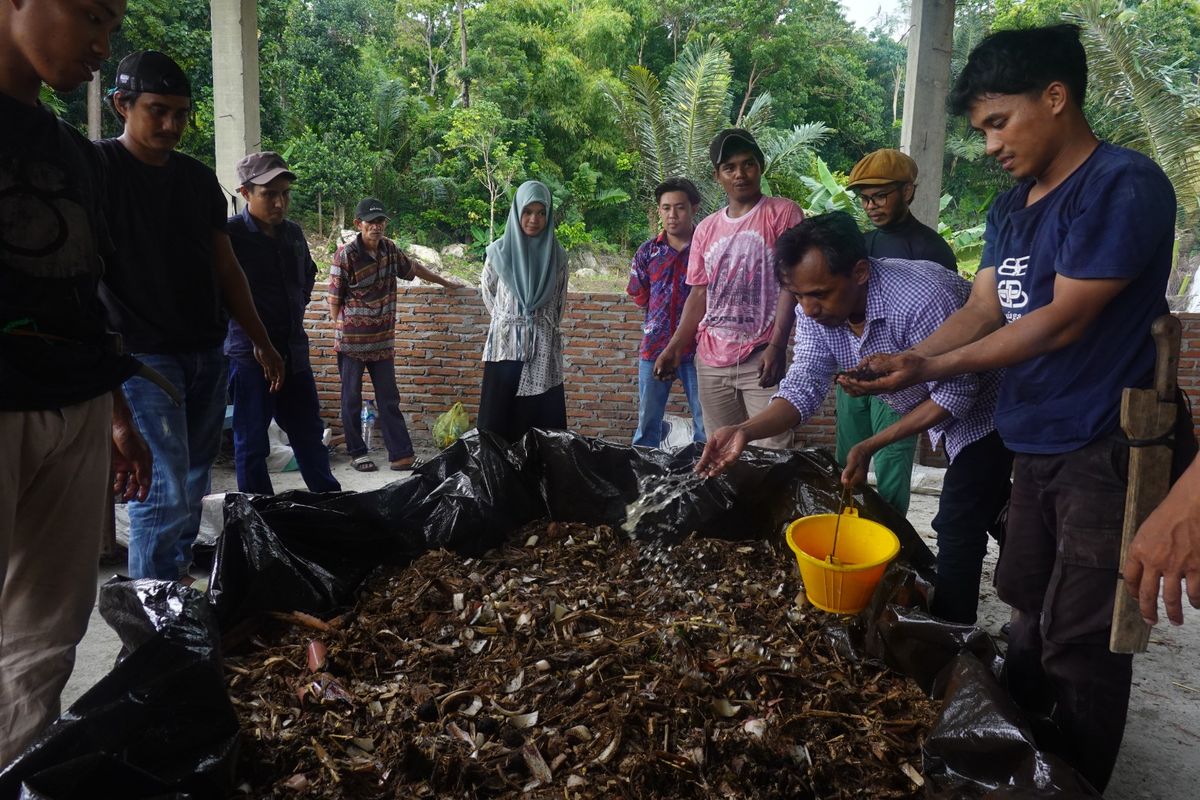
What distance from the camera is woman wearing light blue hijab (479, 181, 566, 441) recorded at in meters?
4.03

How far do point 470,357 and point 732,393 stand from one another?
253cm

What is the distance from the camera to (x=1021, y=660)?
71.7 inches

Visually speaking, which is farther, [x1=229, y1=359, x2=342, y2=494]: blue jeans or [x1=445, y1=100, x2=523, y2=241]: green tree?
[x1=445, y1=100, x2=523, y2=241]: green tree

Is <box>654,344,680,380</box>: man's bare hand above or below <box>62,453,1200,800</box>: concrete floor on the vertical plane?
above

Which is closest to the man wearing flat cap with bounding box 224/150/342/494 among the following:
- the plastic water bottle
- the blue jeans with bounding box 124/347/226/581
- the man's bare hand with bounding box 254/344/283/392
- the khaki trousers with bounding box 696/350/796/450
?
the man's bare hand with bounding box 254/344/283/392

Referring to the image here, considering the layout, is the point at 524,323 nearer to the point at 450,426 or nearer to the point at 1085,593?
the point at 450,426

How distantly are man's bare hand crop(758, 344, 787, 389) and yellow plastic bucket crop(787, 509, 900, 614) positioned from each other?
1.12 metres

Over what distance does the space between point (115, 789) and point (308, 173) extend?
12.1 meters

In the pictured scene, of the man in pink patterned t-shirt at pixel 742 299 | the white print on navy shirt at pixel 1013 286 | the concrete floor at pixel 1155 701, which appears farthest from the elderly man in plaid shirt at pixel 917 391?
the man in pink patterned t-shirt at pixel 742 299

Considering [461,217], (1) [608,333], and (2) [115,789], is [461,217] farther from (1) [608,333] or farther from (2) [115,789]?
(2) [115,789]

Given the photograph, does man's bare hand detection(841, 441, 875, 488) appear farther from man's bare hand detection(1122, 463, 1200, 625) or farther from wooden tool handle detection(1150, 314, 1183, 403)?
man's bare hand detection(1122, 463, 1200, 625)

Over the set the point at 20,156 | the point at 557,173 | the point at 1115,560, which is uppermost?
the point at 557,173

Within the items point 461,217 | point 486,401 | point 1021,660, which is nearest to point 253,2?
point 486,401

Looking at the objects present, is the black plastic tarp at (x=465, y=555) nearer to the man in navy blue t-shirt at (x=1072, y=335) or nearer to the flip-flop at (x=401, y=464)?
the man in navy blue t-shirt at (x=1072, y=335)
